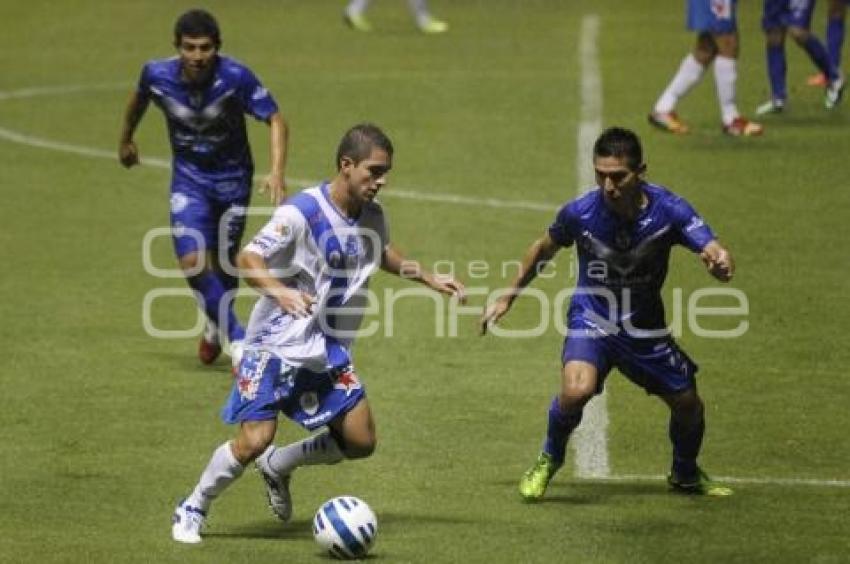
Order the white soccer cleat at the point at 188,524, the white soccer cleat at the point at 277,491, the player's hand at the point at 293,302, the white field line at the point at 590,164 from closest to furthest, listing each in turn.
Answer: the player's hand at the point at 293,302 → the white soccer cleat at the point at 188,524 → the white soccer cleat at the point at 277,491 → the white field line at the point at 590,164

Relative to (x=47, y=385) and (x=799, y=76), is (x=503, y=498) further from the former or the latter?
(x=799, y=76)

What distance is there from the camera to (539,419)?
13.8m

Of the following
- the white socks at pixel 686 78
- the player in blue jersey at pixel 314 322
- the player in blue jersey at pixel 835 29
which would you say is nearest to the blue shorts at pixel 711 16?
the white socks at pixel 686 78

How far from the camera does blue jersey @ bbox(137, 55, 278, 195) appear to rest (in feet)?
48.3

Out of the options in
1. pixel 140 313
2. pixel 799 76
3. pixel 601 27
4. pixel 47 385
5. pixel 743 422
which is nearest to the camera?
pixel 743 422

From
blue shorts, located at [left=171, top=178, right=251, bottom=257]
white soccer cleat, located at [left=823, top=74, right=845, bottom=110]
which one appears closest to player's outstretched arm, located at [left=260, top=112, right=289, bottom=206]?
blue shorts, located at [left=171, top=178, right=251, bottom=257]

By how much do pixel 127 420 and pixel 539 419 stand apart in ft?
8.27

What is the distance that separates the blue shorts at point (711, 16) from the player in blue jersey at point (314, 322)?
1164 centimetres

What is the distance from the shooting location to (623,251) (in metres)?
11.6

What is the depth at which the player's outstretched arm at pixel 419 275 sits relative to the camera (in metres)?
11.1

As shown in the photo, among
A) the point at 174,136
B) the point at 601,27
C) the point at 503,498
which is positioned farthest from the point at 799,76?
the point at 503,498

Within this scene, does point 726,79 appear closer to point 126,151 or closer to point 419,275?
point 126,151

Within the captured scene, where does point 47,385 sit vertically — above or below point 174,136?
below

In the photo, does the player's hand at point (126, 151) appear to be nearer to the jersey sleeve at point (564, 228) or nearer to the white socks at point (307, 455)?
the white socks at point (307, 455)
